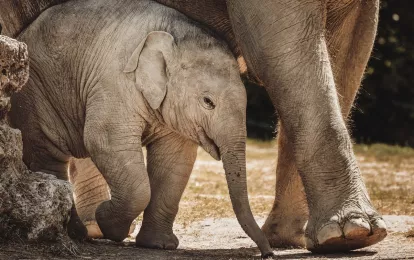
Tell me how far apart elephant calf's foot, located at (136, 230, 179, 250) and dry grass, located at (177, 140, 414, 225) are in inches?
50.0

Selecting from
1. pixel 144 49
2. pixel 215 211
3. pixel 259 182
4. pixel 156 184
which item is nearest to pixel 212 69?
pixel 144 49

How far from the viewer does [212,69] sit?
23.4ft

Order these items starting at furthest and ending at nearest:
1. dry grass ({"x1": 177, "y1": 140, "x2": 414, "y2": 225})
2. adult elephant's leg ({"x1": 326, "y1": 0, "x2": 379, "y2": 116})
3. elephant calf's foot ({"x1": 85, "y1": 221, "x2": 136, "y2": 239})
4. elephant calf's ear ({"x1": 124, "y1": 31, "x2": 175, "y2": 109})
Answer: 1. dry grass ({"x1": 177, "y1": 140, "x2": 414, "y2": 225})
2. adult elephant's leg ({"x1": 326, "y1": 0, "x2": 379, "y2": 116})
3. elephant calf's foot ({"x1": 85, "y1": 221, "x2": 136, "y2": 239})
4. elephant calf's ear ({"x1": 124, "y1": 31, "x2": 175, "y2": 109})

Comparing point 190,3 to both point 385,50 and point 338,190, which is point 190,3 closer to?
point 338,190

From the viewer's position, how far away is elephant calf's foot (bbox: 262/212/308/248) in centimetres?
812

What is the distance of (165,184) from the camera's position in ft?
25.1

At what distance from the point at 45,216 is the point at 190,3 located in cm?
211

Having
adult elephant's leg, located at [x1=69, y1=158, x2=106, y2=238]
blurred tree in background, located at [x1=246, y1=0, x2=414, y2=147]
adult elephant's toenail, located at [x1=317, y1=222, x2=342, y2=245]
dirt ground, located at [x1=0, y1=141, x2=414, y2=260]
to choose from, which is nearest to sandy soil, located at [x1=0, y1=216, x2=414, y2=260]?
dirt ground, located at [x1=0, y1=141, x2=414, y2=260]

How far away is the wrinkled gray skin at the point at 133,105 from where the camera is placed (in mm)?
7102

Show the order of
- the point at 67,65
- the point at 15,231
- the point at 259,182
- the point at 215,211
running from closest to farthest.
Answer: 1. the point at 15,231
2. the point at 67,65
3. the point at 215,211
4. the point at 259,182

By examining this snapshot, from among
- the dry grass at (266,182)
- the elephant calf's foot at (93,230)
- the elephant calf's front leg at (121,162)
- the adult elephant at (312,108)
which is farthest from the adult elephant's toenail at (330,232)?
the dry grass at (266,182)

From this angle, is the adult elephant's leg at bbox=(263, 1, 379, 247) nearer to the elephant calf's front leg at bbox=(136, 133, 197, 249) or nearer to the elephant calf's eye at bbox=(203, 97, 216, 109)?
the elephant calf's front leg at bbox=(136, 133, 197, 249)

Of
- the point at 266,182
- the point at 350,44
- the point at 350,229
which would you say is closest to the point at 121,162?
the point at 350,229

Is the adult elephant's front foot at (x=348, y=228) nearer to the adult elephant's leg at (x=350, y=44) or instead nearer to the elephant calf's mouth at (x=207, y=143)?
the elephant calf's mouth at (x=207, y=143)
